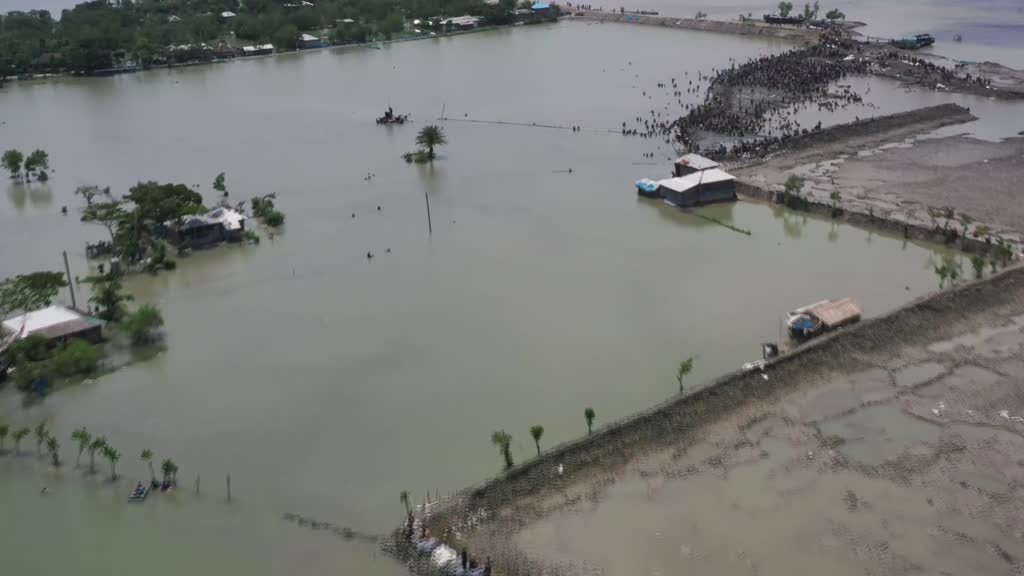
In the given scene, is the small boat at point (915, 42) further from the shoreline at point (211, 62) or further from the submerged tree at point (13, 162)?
the submerged tree at point (13, 162)

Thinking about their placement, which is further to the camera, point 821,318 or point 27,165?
point 27,165

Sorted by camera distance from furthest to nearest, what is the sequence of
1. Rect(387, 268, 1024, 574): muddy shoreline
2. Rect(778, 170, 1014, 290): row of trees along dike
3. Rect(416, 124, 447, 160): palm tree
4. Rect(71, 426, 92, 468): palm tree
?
Rect(416, 124, 447, 160): palm tree < Rect(778, 170, 1014, 290): row of trees along dike < Rect(71, 426, 92, 468): palm tree < Rect(387, 268, 1024, 574): muddy shoreline

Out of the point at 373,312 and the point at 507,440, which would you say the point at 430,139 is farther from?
the point at 507,440

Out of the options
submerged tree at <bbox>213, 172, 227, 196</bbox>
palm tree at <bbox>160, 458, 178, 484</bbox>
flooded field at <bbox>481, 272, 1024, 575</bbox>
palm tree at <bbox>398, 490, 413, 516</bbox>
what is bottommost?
flooded field at <bbox>481, 272, 1024, 575</bbox>

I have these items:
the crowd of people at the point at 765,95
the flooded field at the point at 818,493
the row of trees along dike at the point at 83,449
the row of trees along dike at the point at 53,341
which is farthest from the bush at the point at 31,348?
the crowd of people at the point at 765,95

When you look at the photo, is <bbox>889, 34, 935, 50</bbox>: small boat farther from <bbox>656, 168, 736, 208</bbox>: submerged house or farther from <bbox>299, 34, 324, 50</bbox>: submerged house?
<bbox>299, 34, 324, 50</bbox>: submerged house

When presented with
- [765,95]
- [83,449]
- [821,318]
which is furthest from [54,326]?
[765,95]

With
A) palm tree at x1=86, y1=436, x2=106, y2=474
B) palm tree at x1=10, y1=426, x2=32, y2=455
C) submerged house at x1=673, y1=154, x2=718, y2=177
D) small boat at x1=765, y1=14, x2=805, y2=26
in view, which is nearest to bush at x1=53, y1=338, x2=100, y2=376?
palm tree at x1=10, y1=426, x2=32, y2=455

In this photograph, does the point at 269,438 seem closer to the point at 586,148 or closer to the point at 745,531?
the point at 745,531
